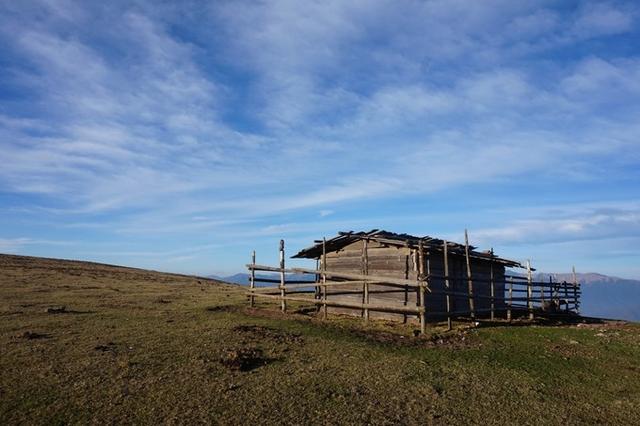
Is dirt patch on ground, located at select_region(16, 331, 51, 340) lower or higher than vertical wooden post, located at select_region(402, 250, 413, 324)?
lower

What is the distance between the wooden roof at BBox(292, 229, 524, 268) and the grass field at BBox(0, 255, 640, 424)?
11.7 feet

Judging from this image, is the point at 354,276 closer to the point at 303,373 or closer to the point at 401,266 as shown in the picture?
the point at 401,266

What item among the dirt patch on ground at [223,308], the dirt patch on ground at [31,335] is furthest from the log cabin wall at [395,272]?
the dirt patch on ground at [31,335]

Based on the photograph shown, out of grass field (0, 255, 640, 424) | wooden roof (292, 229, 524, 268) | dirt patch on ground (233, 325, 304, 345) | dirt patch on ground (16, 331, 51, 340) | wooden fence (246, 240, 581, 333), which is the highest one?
wooden roof (292, 229, 524, 268)

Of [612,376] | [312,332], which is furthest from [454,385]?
[312,332]

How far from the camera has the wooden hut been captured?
19.6m

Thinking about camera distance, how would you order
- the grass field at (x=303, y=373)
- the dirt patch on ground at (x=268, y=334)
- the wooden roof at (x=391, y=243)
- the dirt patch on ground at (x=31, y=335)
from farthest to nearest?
1. the wooden roof at (x=391, y=243)
2. the dirt patch on ground at (x=268, y=334)
3. the dirt patch on ground at (x=31, y=335)
4. the grass field at (x=303, y=373)

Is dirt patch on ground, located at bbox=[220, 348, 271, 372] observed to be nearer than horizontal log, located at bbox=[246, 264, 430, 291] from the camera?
Yes

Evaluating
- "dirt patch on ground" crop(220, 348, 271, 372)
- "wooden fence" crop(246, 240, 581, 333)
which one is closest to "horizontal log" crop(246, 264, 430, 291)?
"wooden fence" crop(246, 240, 581, 333)

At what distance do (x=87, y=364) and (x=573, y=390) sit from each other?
11.2m

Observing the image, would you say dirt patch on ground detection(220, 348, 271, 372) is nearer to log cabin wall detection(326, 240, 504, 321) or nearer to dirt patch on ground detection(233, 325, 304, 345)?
dirt patch on ground detection(233, 325, 304, 345)

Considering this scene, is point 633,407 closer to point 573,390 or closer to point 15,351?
point 573,390

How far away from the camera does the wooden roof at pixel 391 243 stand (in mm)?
19406

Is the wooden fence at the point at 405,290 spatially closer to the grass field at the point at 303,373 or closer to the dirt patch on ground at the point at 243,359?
the grass field at the point at 303,373
